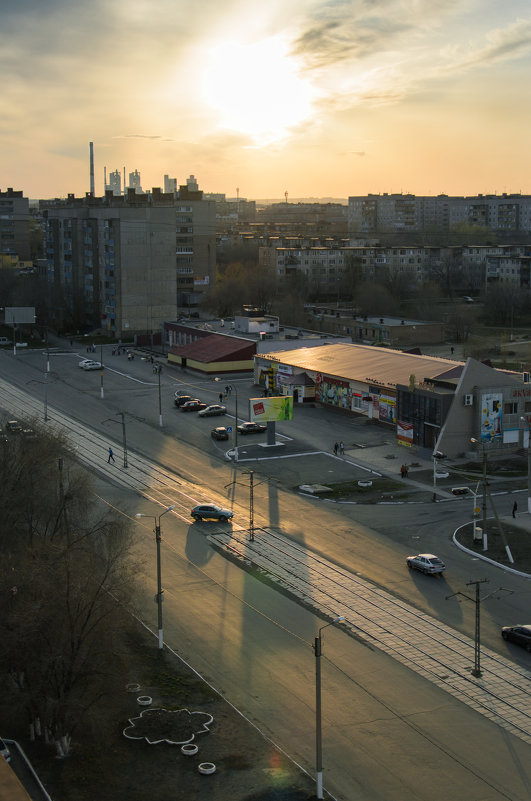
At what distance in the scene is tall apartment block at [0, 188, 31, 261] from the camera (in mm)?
164125

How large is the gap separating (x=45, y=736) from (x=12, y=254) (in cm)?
15091

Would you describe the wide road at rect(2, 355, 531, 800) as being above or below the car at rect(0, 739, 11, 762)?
below

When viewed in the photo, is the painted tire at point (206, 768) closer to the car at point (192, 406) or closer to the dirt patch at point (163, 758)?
the dirt patch at point (163, 758)

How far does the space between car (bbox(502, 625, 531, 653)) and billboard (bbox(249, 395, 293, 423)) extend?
25527 millimetres

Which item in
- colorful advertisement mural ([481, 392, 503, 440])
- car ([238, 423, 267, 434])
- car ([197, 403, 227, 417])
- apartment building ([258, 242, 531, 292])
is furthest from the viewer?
apartment building ([258, 242, 531, 292])

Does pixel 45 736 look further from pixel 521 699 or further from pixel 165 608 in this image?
pixel 521 699

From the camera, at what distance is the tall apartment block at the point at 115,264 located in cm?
10694

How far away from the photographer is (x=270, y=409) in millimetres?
53156

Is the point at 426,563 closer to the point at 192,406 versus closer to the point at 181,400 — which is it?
the point at 192,406

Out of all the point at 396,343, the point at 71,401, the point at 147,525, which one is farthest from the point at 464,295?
the point at 147,525

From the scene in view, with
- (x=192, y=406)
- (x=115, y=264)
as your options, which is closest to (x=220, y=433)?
(x=192, y=406)

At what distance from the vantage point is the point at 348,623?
30453 mm

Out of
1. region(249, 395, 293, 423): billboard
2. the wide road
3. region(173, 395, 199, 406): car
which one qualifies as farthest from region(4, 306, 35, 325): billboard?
the wide road

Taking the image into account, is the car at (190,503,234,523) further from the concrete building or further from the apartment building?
the apartment building
